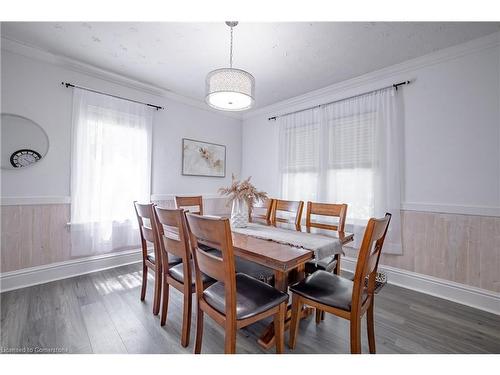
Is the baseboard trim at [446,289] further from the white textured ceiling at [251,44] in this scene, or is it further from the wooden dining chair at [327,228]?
the white textured ceiling at [251,44]

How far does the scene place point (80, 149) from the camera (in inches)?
103

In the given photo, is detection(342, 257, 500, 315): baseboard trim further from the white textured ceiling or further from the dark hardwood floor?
the white textured ceiling

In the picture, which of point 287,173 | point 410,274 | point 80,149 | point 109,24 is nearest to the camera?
point 109,24

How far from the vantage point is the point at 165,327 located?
5.50ft

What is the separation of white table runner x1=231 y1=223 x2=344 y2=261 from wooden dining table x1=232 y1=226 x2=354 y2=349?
0.05 metres

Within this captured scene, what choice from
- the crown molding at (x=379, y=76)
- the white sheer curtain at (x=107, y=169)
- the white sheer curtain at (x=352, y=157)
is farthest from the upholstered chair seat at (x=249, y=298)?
the crown molding at (x=379, y=76)

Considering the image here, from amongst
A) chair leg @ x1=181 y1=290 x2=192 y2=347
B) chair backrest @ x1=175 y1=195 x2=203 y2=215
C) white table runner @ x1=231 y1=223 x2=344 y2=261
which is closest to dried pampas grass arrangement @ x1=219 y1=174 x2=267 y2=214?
white table runner @ x1=231 y1=223 x2=344 y2=261

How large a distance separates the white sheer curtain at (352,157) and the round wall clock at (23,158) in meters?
3.23

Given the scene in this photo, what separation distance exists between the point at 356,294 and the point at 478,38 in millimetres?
2725

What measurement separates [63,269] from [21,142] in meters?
1.48

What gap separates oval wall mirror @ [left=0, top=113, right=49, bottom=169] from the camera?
7.27 feet

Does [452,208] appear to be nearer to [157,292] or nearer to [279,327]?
[279,327]

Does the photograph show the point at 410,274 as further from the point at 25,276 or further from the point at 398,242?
the point at 25,276

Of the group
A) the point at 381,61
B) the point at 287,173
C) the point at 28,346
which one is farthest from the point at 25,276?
the point at 381,61
